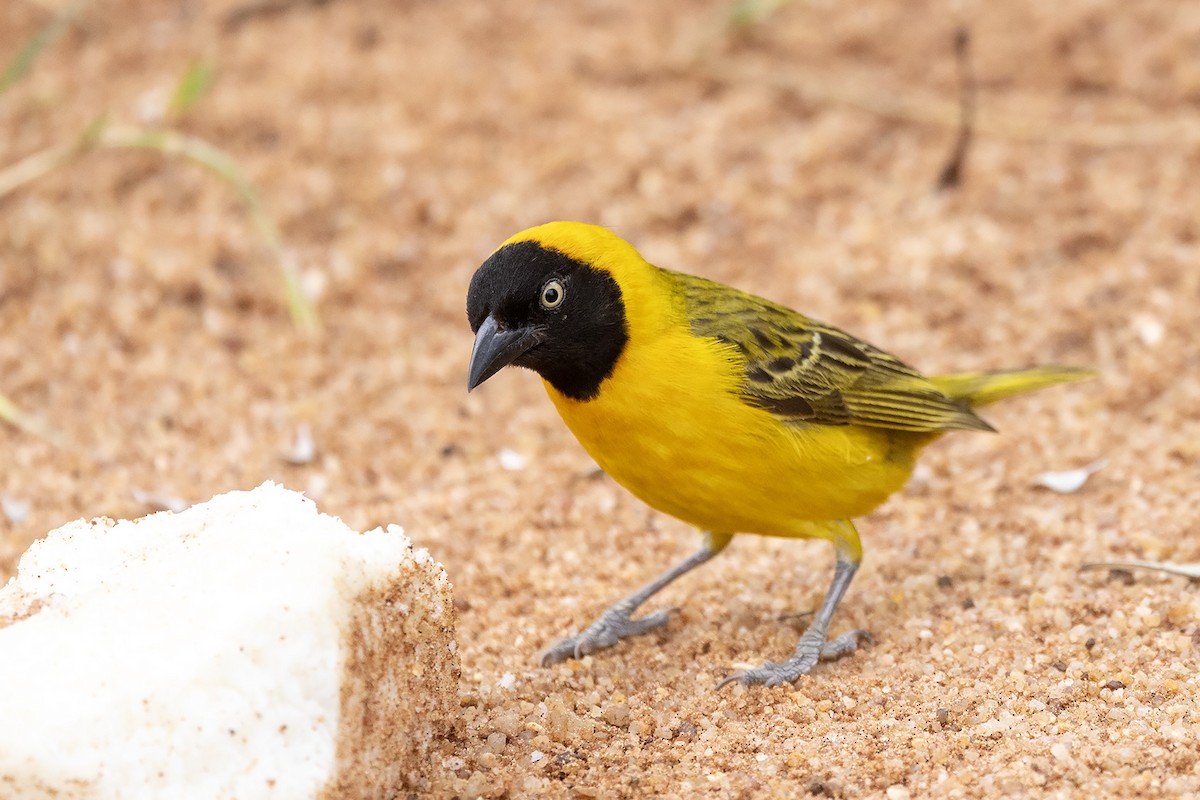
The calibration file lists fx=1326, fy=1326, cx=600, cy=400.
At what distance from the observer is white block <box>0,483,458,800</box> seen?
261 centimetres

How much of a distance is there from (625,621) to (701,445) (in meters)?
0.73

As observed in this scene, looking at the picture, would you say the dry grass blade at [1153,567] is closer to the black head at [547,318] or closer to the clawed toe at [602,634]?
the clawed toe at [602,634]

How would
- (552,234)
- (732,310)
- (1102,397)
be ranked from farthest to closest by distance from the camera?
1. (1102,397)
2. (732,310)
3. (552,234)

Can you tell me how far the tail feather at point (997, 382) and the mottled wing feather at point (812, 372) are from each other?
83mm

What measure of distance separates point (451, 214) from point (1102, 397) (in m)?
3.37

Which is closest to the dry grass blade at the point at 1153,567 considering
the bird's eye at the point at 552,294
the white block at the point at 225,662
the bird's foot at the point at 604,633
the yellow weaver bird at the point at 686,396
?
the yellow weaver bird at the point at 686,396

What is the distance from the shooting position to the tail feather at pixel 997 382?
4.87 meters

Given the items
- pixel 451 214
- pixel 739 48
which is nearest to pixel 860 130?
pixel 739 48

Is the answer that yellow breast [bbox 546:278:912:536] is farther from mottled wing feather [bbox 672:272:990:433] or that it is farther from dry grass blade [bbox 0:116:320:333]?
dry grass blade [bbox 0:116:320:333]

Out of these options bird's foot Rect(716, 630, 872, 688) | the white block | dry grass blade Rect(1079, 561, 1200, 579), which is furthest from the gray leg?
dry grass blade Rect(1079, 561, 1200, 579)

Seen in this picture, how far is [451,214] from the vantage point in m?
7.02

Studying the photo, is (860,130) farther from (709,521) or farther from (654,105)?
(709,521)

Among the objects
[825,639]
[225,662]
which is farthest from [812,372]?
[225,662]

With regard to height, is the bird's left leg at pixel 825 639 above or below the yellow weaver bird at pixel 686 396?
below
